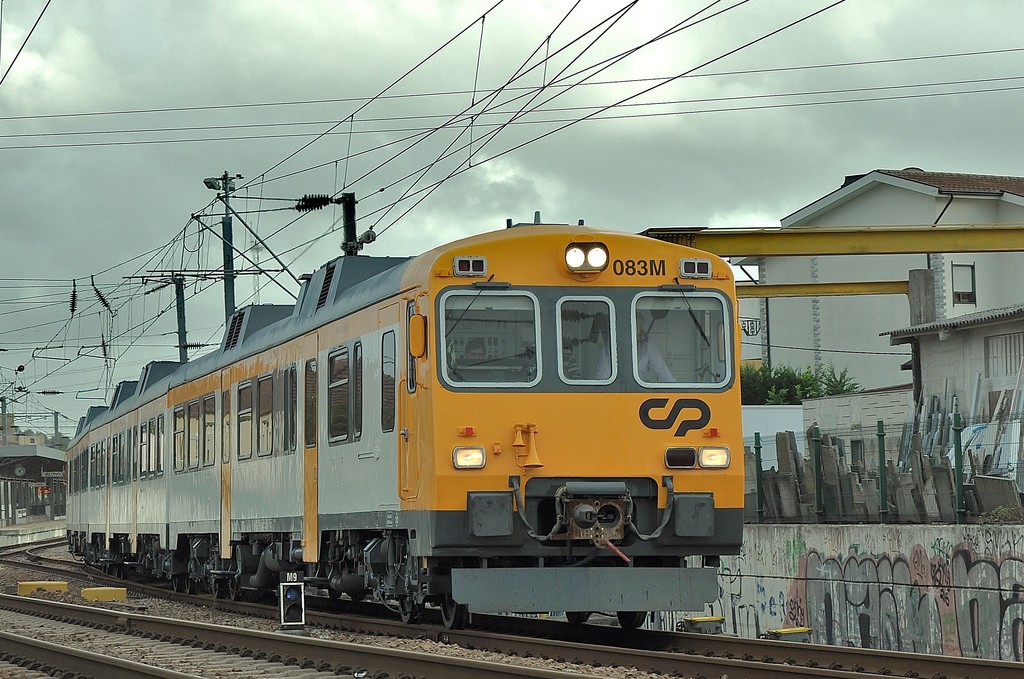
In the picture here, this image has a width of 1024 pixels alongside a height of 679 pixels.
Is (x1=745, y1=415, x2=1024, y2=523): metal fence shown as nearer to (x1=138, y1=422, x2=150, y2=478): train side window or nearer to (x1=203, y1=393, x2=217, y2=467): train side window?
(x1=203, y1=393, x2=217, y2=467): train side window

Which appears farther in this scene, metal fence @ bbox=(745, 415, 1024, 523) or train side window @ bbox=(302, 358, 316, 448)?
metal fence @ bbox=(745, 415, 1024, 523)

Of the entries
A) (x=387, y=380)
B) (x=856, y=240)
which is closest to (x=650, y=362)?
(x=387, y=380)

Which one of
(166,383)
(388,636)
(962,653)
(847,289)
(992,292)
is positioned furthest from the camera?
(992,292)

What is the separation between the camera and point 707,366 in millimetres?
12344

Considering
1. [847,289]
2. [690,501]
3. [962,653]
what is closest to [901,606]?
[962,653]

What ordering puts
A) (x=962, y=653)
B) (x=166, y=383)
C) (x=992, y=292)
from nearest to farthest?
(x=962, y=653)
(x=166, y=383)
(x=992, y=292)

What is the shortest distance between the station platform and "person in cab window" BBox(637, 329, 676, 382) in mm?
55538

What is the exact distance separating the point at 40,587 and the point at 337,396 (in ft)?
40.5

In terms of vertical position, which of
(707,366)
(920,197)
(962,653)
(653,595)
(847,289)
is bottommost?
(962,653)

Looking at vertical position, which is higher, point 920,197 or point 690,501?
point 920,197

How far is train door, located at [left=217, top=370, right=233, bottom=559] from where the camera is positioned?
1889cm

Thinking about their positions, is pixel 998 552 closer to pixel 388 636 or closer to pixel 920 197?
pixel 388 636

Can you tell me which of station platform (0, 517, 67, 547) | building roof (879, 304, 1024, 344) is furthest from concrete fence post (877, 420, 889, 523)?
station platform (0, 517, 67, 547)

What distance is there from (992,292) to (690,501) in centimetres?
4367
